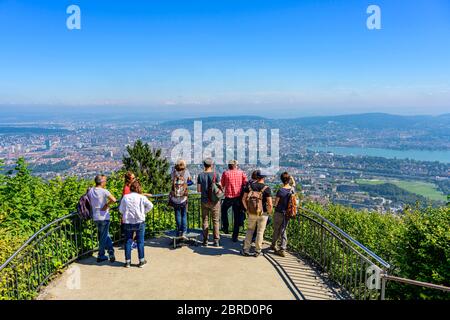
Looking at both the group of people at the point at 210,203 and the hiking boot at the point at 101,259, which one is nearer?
the group of people at the point at 210,203

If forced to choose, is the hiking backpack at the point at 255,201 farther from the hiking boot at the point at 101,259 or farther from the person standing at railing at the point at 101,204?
the hiking boot at the point at 101,259

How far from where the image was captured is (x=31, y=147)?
3135 inches

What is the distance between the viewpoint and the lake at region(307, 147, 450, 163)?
143 metres

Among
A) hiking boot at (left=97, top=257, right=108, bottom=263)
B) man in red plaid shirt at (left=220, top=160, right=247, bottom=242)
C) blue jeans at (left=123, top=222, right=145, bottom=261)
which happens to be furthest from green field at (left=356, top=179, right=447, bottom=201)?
hiking boot at (left=97, top=257, right=108, bottom=263)

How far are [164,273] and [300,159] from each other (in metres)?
100

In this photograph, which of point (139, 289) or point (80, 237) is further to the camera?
point (80, 237)

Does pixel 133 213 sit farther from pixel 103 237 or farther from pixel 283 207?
pixel 283 207

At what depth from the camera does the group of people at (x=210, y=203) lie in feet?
18.9

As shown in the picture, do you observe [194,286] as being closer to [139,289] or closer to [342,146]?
[139,289]

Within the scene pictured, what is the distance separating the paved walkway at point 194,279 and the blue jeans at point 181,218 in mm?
450

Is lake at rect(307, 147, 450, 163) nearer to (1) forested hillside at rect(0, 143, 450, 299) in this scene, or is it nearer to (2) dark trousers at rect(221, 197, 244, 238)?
(1) forested hillside at rect(0, 143, 450, 299)

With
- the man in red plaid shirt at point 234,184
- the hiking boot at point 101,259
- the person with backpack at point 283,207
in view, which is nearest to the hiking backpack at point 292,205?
the person with backpack at point 283,207

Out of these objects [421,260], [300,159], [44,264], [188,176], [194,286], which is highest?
[188,176]
